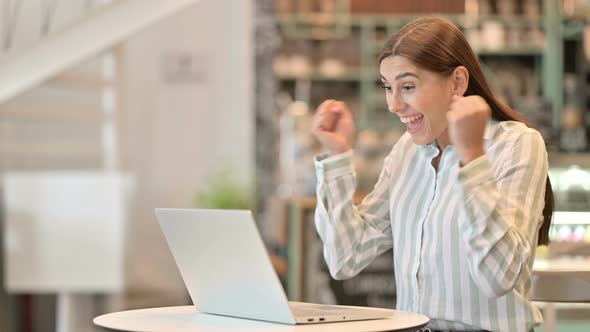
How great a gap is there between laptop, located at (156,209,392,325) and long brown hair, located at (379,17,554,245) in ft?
1.45

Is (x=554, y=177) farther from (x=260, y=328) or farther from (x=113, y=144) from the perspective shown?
(x=260, y=328)

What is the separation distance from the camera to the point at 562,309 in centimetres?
374

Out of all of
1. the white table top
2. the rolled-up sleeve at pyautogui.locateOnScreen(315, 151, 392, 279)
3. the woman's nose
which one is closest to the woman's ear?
the woman's nose

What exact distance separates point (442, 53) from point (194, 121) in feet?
18.6

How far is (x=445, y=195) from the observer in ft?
6.25

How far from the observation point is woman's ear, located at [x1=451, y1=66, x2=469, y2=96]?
1.90m

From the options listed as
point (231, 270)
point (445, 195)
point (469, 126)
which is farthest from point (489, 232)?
point (231, 270)

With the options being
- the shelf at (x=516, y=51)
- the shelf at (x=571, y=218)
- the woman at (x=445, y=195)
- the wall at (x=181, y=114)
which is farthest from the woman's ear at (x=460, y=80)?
the shelf at (x=516, y=51)

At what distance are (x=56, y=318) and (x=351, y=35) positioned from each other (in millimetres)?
3025

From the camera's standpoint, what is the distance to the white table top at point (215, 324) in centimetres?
154

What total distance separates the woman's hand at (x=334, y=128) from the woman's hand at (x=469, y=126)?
15.6 inches

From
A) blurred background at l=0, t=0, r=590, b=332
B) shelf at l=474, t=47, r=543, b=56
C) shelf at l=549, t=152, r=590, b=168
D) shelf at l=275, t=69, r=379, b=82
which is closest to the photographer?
blurred background at l=0, t=0, r=590, b=332

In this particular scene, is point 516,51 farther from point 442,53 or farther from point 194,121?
point 442,53

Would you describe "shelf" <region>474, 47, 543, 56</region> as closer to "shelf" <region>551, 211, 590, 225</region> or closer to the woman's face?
"shelf" <region>551, 211, 590, 225</region>
